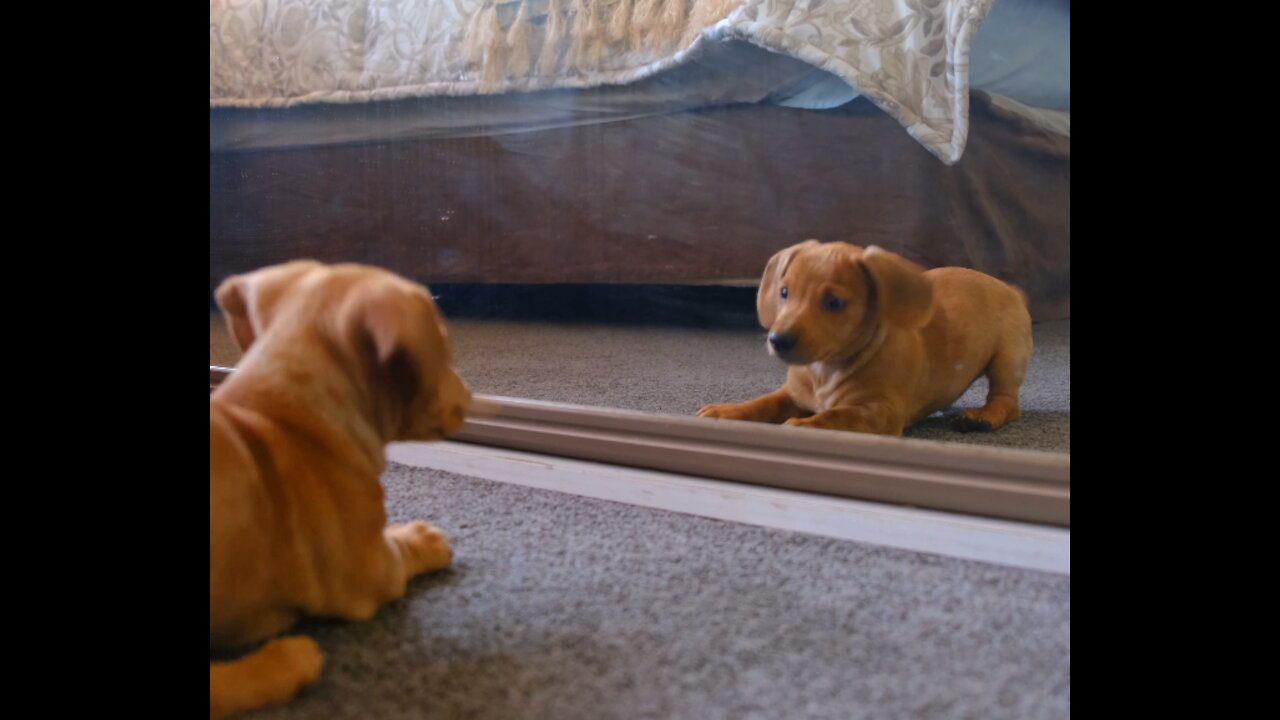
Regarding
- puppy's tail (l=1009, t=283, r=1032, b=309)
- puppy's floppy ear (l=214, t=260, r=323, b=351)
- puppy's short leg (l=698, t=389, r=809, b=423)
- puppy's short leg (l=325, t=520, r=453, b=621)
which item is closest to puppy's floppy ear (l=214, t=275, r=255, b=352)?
puppy's floppy ear (l=214, t=260, r=323, b=351)

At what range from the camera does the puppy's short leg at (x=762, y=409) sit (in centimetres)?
92

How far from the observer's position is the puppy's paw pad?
0.92 meters

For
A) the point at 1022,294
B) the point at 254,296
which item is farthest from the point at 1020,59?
the point at 254,296

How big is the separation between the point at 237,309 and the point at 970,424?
2.30 ft

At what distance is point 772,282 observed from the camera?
0.93 m

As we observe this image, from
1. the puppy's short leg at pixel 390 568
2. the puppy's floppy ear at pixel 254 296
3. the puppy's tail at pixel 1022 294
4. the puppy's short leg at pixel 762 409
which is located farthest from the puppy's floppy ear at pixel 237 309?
the puppy's tail at pixel 1022 294

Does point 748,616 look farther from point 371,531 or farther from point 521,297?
point 521,297

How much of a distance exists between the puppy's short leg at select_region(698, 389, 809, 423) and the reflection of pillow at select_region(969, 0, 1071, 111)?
352 millimetres

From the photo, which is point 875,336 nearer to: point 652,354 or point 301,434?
point 652,354

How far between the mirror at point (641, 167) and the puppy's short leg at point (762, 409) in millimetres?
22
